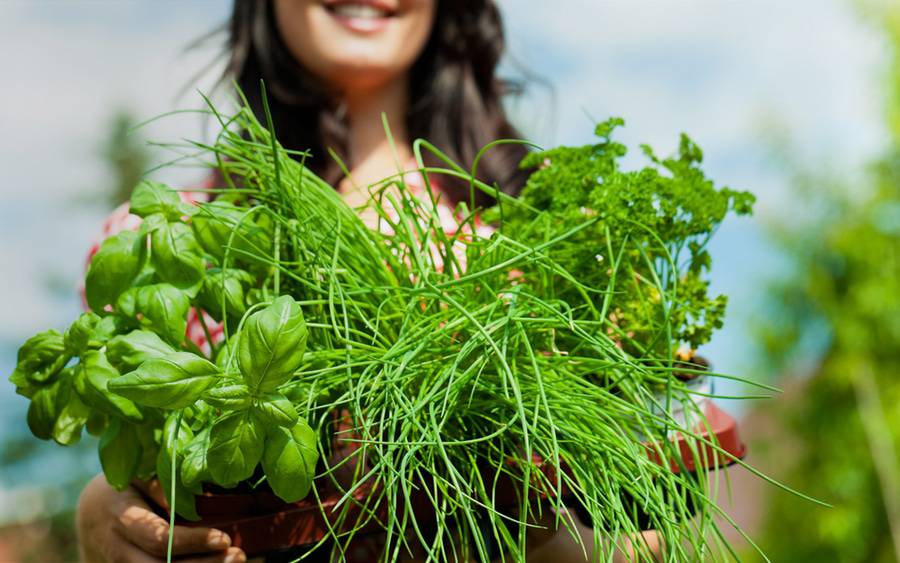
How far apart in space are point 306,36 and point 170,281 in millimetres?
748

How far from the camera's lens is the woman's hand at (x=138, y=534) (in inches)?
22.7

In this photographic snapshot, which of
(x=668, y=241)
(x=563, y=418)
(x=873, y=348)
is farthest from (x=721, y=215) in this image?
(x=873, y=348)

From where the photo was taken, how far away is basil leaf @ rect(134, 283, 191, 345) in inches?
20.7

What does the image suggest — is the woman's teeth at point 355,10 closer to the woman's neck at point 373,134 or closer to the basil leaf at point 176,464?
the woman's neck at point 373,134

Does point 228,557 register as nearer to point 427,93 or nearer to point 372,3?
point 372,3

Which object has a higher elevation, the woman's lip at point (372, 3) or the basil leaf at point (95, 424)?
the woman's lip at point (372, 3)

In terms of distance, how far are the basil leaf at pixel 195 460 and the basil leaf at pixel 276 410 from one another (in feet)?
0.17

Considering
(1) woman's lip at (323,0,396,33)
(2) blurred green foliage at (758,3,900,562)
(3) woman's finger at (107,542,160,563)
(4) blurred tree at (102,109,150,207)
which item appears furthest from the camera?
(4) blurred tree at (102,109,150,207)

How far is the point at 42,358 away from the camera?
0.60 metres

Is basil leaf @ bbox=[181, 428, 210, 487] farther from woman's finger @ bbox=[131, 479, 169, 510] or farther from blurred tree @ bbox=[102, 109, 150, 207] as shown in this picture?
blurred tree @ bbox=[102, 109, 150, 207]

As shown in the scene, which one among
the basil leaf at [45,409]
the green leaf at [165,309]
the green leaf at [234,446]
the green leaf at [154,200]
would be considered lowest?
the basil leaf at [45,409]

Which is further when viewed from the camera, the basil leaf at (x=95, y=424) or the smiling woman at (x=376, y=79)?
the smiling woman at (x=376, y=79)

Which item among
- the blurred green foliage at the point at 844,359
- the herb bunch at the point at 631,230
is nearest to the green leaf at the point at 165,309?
the herb bunch at the point at 631,230

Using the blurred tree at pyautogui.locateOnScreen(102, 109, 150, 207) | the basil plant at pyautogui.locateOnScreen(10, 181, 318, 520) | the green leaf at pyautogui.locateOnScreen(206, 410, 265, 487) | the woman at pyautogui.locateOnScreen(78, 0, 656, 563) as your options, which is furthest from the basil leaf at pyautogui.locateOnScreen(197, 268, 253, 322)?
the blurred tree at pyautogui.locateOnScreen(102, 109, 150, 207)
